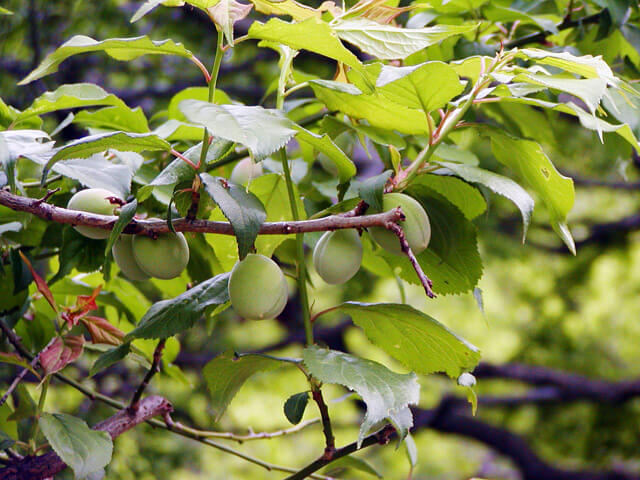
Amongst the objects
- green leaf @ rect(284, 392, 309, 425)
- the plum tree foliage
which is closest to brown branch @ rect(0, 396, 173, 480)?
the plum tree foliage

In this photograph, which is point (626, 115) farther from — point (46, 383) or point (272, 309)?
point (46, 383)

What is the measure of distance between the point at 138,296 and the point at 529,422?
113 inches

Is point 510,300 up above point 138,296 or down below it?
below

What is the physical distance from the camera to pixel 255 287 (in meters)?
0.41

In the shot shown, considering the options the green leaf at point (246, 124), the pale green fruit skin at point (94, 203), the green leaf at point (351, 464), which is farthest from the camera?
the green leaf at point (351, 464)

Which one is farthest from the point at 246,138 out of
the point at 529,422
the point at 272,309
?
the point at 529,422

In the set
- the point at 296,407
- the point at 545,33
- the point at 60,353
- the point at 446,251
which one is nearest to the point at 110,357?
the point at 60,353

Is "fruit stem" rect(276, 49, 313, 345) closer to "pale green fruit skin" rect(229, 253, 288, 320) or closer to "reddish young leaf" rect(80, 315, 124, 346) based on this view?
"pale green fruit skin" rect(229, 253, 288, 320)

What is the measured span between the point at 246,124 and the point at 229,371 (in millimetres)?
191

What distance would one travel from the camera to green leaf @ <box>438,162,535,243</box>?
405 mm

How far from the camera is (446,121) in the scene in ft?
1.52

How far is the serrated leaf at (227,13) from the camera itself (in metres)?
0.37

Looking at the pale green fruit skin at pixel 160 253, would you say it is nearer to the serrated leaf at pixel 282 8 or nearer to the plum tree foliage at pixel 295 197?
the plum tree foliage at pixel 295 197

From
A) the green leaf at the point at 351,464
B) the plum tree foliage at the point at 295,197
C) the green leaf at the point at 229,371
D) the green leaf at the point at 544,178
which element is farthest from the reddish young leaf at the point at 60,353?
the green leaf at the point at 544,178
